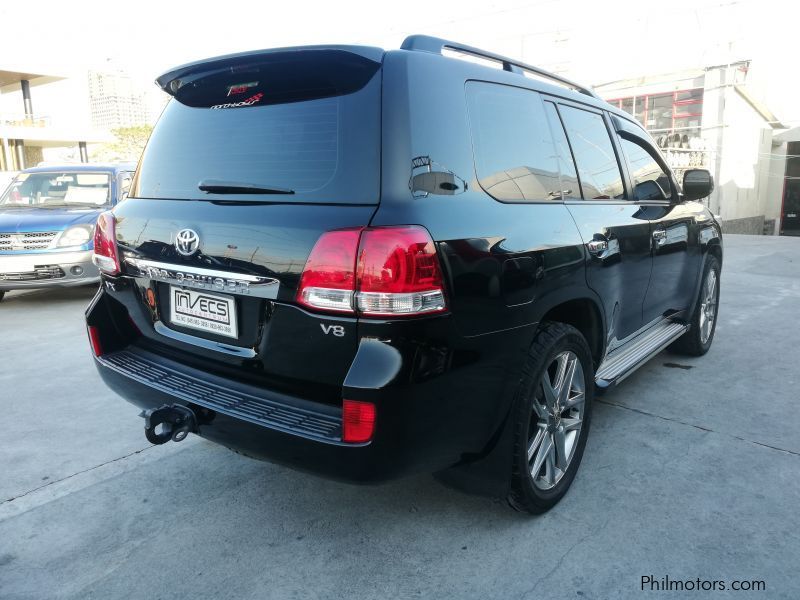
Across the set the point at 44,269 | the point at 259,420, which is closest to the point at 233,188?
the point at 259,420

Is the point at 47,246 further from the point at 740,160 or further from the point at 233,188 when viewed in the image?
the point at 740,160

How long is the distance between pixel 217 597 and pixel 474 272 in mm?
1432

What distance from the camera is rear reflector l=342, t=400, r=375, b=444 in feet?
6.13

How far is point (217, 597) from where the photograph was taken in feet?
7.02

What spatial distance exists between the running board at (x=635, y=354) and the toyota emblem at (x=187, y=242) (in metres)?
1.94

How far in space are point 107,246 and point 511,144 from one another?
5.84ft

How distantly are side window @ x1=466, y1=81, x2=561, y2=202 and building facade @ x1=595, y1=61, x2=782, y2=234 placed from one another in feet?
61.4

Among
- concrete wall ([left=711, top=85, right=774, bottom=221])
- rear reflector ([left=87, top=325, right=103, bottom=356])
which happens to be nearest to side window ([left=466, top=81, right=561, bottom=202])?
rear reflector ([left=87, top=325, right=103, bottom=356])

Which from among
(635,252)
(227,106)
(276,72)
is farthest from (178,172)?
(635,252)

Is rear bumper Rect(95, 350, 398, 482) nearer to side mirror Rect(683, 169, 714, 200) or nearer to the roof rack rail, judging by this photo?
the roof rack rail

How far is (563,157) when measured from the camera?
288 cm

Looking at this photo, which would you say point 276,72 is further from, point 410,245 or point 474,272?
point 474,272

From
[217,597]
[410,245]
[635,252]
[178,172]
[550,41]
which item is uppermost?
[550,41]

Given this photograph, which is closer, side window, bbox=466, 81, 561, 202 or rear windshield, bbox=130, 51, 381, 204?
rear windshield, bbox=130, 51, 381, 204
